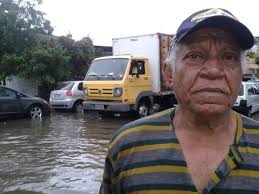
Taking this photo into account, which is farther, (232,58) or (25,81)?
(25,81)

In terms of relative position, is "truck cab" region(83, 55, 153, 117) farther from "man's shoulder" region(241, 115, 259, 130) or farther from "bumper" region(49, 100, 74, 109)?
"man's shoulder" region(241, 115, 259, 130)

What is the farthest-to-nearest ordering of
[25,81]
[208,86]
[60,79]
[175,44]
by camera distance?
[25,81]
[60,79]
[175,44]
[208,86]

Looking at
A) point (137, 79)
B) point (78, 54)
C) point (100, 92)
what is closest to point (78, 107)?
point (100, 92)

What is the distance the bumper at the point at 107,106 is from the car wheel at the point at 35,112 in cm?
199

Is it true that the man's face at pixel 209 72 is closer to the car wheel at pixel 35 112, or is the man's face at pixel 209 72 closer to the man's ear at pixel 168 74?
the man's ear at pixel 168 74

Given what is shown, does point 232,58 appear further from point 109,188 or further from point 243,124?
point 109,188

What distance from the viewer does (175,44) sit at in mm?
1753

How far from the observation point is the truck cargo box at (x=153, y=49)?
15.7 m

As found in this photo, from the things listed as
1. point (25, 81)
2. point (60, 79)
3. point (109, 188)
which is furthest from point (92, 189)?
point (25, 81)

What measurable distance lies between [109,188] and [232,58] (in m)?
0.75

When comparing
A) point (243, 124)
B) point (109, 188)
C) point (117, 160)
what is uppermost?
point (243, 124)

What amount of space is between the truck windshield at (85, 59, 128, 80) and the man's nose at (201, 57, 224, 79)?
1282 cm

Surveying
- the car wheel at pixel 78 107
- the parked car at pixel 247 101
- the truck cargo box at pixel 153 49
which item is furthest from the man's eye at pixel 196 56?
the car wheel at pixel 78 107

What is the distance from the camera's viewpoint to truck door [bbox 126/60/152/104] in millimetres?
14656
